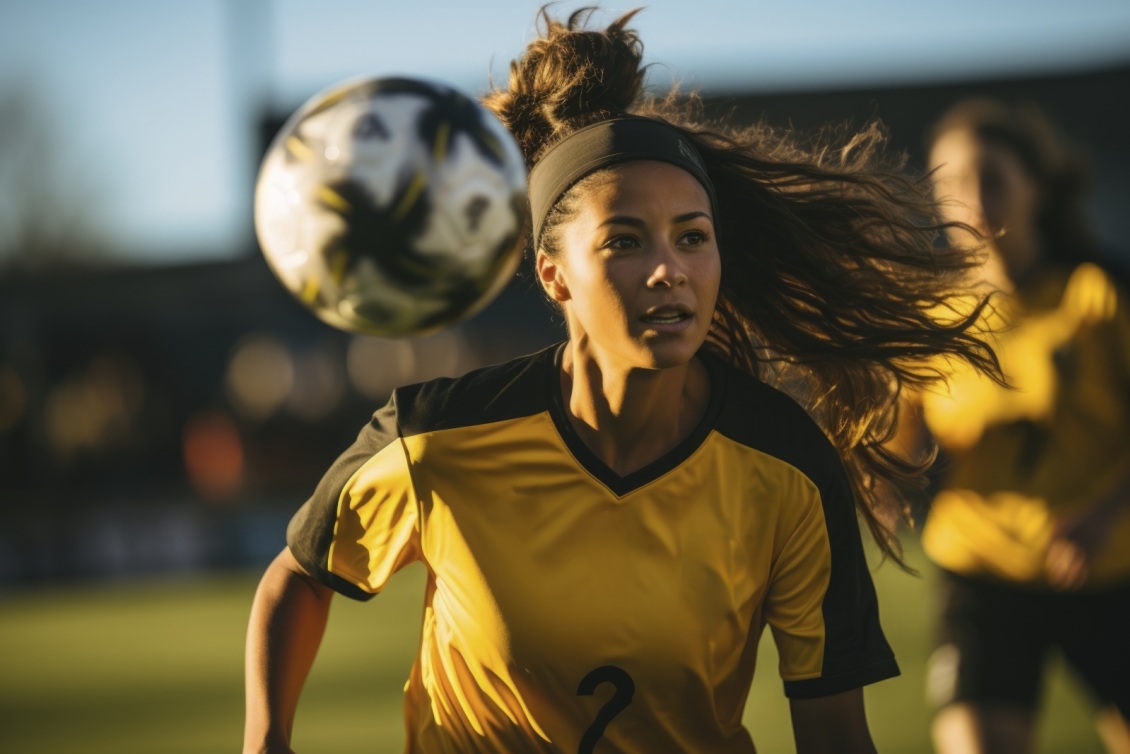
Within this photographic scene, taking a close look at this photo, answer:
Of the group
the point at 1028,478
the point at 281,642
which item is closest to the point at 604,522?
the point at 281,642

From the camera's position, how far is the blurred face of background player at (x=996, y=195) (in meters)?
4.98

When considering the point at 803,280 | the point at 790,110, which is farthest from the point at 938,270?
the point at 790,110

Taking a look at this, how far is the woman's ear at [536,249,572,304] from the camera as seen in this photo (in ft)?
11.2

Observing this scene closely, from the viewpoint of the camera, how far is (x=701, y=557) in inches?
125

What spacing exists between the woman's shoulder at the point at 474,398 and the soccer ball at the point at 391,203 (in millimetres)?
549

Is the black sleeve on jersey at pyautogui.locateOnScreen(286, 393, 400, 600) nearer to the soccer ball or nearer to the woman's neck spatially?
the woman's neck

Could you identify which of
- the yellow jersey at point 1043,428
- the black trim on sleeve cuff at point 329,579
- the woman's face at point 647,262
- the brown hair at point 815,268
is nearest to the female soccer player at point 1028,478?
the yellow jersey at point 1043,428

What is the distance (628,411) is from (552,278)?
1.25 ft

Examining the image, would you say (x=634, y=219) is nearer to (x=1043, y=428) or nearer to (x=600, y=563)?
(x=600, y=563)

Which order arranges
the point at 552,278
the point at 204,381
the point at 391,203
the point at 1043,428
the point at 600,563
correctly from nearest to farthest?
the point at 391,203 → the point at 600,563 → the point at 552,278 → the point at 1043,428 → the point at 204,381

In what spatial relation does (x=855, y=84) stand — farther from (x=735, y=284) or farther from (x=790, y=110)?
(x=735, y=284)

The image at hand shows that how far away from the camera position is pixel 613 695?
319 cm

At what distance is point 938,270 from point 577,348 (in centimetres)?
106

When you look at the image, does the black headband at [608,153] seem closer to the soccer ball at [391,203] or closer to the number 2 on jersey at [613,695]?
the soccer ball at [391,203]
